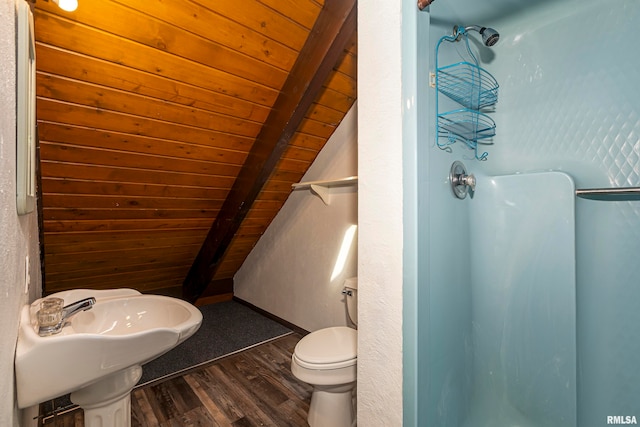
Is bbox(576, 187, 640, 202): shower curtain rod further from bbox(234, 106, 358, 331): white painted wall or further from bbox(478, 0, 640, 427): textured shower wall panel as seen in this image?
bbox(234, 106, 358, 331): white painted wall

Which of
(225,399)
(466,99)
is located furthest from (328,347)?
(466,99)

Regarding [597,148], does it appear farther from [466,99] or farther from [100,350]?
[100,350]

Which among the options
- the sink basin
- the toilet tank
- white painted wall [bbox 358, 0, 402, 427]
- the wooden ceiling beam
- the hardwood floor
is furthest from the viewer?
the toilet tank

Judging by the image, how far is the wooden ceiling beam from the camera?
4.91 feet

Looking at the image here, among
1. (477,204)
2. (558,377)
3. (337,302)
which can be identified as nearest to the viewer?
(558,377)

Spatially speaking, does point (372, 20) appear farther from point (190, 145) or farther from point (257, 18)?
point (190, 145)

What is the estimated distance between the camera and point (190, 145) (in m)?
1.87

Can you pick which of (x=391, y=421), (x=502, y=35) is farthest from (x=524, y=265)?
(x=502, y=35)

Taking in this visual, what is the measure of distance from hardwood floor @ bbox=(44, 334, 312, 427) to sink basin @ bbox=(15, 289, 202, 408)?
805mm

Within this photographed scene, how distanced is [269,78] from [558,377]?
199 centimetres

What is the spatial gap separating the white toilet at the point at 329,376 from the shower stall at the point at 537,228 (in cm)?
54

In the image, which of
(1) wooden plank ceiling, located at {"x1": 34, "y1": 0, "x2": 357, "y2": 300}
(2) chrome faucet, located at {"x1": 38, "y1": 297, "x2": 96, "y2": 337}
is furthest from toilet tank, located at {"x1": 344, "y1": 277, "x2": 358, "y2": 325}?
(2) chrome faucet, located at {"x1": 38, "y1": 297, "x2": 96, "y2": 337}

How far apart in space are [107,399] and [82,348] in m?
0.37

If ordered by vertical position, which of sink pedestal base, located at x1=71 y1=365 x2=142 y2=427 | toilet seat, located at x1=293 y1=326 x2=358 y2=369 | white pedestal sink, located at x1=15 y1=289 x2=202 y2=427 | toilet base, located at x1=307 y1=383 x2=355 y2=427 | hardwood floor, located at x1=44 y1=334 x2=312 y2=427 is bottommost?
hardwood floor, located at x1=44 y1=334 x2=312 y2=427
